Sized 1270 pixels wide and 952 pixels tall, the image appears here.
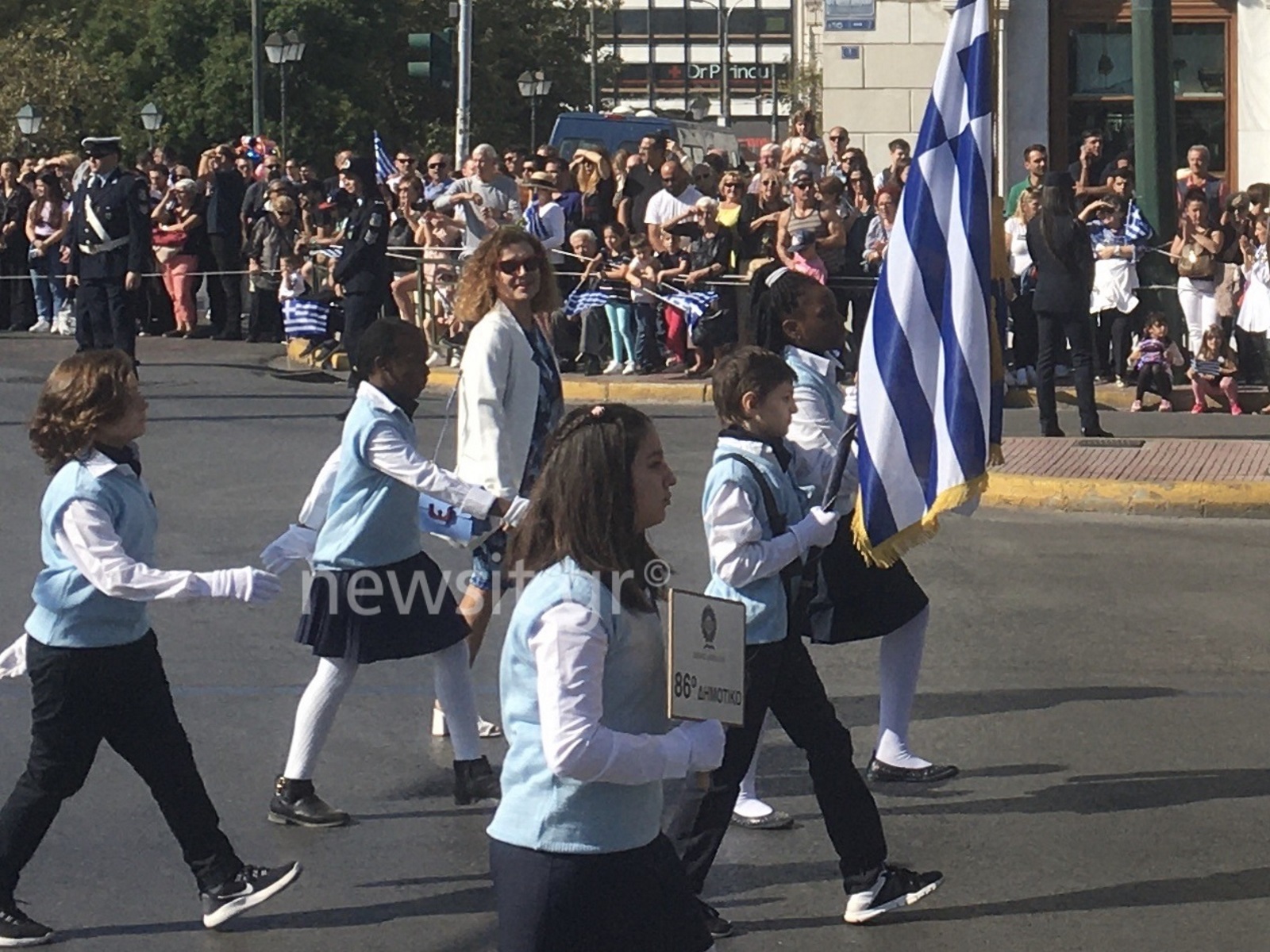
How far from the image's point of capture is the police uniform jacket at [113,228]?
52.8 feet

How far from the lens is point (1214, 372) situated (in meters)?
16.4

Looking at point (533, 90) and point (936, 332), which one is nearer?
point (936, 332)

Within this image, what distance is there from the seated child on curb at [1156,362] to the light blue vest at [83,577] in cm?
1219

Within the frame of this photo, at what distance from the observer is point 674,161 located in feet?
61.7

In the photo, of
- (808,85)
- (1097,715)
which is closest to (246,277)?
(1097,715)

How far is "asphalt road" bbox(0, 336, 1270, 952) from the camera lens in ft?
18.7

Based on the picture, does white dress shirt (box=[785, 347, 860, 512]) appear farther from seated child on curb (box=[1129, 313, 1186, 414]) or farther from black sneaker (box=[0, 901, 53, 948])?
seated child on curb (box=[1129, 313, 1186, 414])

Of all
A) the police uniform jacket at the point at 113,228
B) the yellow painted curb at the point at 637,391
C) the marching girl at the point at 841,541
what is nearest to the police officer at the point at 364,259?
the yellow painted curb at the point at 637,391

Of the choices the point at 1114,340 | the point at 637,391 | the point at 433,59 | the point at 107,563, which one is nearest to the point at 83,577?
the point at 107,563

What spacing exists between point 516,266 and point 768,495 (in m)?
1.75

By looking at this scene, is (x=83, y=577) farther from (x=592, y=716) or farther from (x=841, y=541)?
(x=841, y=541)

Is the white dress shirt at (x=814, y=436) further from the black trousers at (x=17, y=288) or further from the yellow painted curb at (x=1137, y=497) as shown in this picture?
the black trousers at (x=17, y=288)

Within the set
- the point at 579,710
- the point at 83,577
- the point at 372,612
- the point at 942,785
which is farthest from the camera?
the point at 942,785

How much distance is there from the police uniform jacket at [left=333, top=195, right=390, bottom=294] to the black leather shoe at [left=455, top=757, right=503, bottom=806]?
10.1 metres
